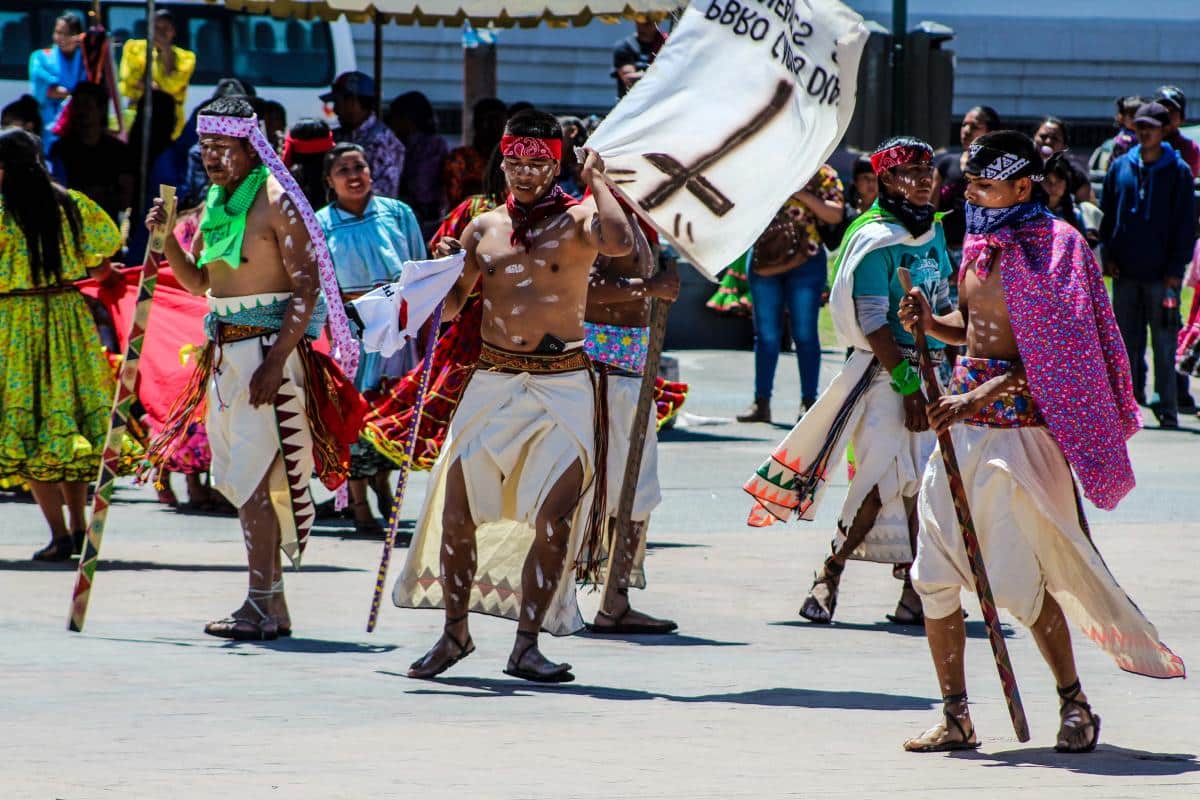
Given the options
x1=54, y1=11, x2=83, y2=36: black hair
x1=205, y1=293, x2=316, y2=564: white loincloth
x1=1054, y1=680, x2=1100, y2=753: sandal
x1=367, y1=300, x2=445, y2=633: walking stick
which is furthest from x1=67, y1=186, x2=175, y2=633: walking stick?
x1=54, y1=11, x2=83, y2=36: black hair

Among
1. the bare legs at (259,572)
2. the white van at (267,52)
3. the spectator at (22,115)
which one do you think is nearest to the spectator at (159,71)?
the spectator at (22,115)

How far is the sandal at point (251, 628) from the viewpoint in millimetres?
7703

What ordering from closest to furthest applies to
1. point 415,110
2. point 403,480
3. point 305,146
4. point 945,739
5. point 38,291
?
point 945,739 → point 403,480 → point 38,291 → point 305,146 → point 415,110

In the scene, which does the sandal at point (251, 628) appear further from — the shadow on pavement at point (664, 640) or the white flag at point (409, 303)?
the white flag at point (409, 303)

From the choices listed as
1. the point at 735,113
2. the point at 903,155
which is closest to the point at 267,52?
the point at 903,155

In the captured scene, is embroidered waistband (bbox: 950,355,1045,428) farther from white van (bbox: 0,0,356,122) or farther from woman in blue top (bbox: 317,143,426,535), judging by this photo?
white van (bbox: 0,0,356,122)

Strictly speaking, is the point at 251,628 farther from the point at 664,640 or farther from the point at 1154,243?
the point at 1154,243

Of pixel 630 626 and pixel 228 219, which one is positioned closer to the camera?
pixel 228 219

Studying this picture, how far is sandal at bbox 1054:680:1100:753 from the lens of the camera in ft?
19.1

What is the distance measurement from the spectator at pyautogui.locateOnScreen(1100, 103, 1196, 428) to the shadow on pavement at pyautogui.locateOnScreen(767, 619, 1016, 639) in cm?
684

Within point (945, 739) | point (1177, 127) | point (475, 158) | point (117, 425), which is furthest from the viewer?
point (1177, 127)

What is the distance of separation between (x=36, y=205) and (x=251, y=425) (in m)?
2.12

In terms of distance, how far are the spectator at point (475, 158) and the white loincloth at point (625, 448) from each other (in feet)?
14.4

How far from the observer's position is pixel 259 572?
7793mm
